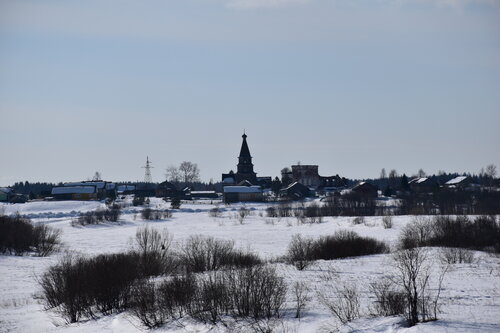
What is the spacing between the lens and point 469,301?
18.3 m

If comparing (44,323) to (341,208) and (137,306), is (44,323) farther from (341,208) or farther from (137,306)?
(341,208)

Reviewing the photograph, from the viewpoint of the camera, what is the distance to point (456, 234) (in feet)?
130

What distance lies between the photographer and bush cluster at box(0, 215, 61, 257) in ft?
144

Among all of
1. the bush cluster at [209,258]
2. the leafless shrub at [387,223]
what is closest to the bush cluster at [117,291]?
the bush cluster at [209,258]

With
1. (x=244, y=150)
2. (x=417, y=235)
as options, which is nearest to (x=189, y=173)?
(x=244, y=150)

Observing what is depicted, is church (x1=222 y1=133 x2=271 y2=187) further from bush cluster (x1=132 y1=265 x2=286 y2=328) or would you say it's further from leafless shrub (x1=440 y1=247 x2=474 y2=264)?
bush cluster (x1=132 y1=265 x2=286 y2=328)

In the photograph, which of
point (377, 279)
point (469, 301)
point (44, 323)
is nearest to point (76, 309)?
point (44, 323)

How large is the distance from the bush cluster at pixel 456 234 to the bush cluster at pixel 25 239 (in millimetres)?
26615

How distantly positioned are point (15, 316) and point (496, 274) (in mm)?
19690

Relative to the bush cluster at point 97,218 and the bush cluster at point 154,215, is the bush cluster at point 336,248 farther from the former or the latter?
the bush cluster at point 154,215

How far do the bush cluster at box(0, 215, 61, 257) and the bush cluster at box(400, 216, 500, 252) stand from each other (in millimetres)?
26615

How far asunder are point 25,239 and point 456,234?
32392 mm

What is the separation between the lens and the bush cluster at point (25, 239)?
43750 millimetres

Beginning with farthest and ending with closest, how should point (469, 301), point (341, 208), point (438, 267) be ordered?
point (341, 208) → point (438, 267) → point (469, 301)
